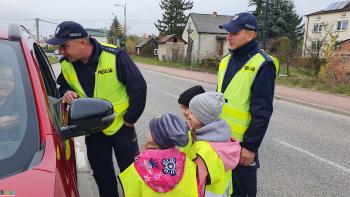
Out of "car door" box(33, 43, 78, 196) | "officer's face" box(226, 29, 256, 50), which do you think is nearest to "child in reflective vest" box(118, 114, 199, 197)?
"car door" box(33, 43, 78, 196)

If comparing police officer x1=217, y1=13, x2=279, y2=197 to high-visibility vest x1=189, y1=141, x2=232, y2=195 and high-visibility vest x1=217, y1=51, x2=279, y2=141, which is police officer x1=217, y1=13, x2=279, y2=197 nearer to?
high-visibility vest x1=217, y1=51, x2=279, y2=141

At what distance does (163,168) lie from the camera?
78.6 inches

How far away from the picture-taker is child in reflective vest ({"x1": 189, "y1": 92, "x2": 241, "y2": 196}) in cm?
224

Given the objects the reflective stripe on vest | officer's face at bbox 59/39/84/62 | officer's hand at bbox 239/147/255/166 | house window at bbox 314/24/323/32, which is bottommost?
officer's hand at bbox 239/147/255/166

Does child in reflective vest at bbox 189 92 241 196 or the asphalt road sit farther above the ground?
child in reflective vest at bbox 189 92 241 196

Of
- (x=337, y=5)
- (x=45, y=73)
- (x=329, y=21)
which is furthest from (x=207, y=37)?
(x=45, y=73)

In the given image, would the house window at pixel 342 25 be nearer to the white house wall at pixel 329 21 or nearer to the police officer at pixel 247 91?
the white house wall at pixel 329 21

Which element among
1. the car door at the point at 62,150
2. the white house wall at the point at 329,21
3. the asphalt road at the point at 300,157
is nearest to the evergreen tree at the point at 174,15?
the white house wall at the point at 329,21

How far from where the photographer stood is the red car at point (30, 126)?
1.54 m

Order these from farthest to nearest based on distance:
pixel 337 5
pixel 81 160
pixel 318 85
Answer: pixel 337 5 < pixel 318 85 < pixel 81 160

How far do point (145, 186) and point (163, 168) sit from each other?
128mm

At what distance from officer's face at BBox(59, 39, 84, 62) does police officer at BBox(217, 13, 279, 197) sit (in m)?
1.15

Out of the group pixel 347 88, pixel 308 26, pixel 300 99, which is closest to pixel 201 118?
pixel 300 99

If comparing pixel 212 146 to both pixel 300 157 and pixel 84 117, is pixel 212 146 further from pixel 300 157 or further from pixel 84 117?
pixel 300 157
